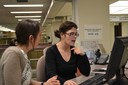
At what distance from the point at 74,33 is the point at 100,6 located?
9.47 ft

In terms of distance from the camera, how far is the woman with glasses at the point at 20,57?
172 centimetres

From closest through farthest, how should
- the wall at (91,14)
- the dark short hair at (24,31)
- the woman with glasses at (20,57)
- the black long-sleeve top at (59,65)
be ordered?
the woman with glasses at (20,57), the dark short hair at (24,31), the black long-sleeve top at (59,65), the wall at (91,14)

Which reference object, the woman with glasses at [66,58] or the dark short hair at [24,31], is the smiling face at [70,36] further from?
the dark short hair at [24,31]

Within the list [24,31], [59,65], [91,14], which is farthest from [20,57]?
[91,14]

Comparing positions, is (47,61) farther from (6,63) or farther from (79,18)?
(79,18)

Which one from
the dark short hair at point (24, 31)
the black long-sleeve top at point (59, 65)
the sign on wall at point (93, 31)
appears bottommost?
the black long-sleeve top at point (59, 65)

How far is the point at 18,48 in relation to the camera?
1.83m

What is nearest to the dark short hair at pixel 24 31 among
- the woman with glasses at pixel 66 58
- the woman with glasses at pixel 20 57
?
the woman with glasses at pixel 20 57

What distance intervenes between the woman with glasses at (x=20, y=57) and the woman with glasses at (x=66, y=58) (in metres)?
0.65

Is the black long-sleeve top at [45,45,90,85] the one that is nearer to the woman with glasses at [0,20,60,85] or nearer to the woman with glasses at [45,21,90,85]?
the woman with glasses at [45,21,90,85]

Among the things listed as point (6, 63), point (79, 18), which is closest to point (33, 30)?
point (6, 63)

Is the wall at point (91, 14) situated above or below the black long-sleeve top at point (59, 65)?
above

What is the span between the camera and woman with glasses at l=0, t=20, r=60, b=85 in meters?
1.72

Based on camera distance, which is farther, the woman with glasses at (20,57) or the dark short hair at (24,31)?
the dark short hair at (24,31)
